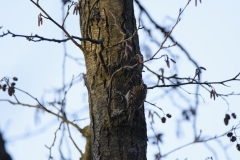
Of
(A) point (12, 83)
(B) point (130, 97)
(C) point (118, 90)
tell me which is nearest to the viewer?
(B) point (130, 97)

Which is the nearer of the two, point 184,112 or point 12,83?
point 12,83

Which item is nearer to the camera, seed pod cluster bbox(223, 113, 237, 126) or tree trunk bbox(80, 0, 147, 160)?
tree trunk bbox(80, 0, 147, 160)

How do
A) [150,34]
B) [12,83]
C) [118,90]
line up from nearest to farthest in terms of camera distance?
[118,90]
[12,83]
[150,34]

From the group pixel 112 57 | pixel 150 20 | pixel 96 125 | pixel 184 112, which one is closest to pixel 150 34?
pixel 150 20

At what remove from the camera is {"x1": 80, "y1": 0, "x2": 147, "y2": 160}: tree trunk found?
9.16 feet

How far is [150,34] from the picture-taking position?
13.2 ft

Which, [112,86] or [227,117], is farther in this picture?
[227,117]

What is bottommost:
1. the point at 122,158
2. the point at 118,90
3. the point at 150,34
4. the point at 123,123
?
the point at 122,158

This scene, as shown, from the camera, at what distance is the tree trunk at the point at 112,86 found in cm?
279

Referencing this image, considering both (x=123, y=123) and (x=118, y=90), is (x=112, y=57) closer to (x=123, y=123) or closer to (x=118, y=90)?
(x=118, y=90)

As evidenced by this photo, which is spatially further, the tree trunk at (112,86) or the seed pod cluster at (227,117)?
the seed pod cluster at (227,117)

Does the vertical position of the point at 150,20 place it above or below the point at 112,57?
above

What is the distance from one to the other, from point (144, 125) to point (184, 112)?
1.20 m

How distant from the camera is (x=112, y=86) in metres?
2.92
